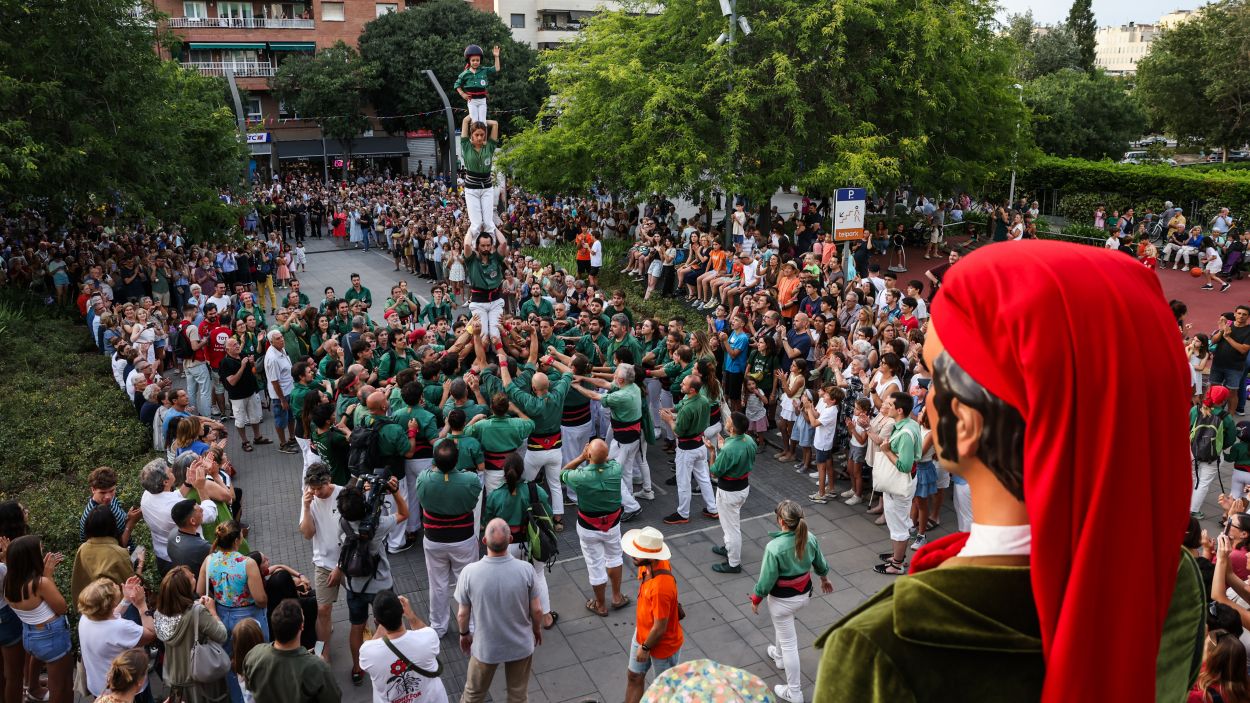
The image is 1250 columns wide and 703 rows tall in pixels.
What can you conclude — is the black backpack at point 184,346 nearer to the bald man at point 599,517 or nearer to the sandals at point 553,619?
the bald man at point 599,517

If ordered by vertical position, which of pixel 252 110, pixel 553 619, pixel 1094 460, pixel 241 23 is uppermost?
pixel 241 23

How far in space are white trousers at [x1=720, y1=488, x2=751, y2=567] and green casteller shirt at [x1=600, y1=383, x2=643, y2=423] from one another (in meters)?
1.62

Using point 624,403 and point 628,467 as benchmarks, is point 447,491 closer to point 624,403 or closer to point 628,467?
point 624,403

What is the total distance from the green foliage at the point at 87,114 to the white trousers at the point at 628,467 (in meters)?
12.6

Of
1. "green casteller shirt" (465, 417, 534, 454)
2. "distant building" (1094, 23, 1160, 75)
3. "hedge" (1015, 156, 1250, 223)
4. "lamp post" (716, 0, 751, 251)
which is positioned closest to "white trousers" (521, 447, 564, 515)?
"green casteller shirt" (465, 417, 534, 454)

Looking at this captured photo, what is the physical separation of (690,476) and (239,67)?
51.8m

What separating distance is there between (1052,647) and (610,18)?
86.6 feet

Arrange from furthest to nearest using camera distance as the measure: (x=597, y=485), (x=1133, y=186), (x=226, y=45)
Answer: (x=226, y=45) < (x=1133, y=186) < (x=597, y=485)

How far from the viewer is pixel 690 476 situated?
10.9 m

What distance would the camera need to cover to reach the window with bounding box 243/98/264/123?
5328cm

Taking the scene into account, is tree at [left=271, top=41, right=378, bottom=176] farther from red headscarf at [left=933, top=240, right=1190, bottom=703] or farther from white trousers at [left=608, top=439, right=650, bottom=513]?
red headscarf at [left=933, top=240, right=1190, bottom=703]

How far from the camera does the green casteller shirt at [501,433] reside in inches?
362

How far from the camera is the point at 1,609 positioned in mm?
6891

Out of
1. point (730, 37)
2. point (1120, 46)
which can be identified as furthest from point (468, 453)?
point (1120, 46)
